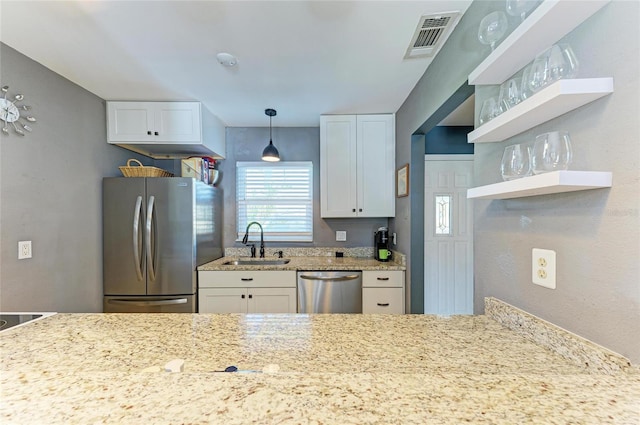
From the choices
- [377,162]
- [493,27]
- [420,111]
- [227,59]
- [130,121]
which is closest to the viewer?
[493,27]

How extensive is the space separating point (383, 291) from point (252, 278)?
4.08 feet

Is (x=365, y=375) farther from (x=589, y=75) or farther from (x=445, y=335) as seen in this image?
(x=589, y=75)

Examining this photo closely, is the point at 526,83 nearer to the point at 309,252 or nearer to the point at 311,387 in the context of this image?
the point at 311,387

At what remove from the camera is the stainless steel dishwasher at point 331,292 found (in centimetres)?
250

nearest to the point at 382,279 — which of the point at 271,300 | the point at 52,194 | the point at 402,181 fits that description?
the point at 402,181

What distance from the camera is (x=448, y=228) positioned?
312cm

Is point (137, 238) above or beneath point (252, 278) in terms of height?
above

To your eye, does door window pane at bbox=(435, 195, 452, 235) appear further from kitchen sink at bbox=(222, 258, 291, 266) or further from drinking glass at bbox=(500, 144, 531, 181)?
drinking glass at bbox=(500, 144, 531, 181)

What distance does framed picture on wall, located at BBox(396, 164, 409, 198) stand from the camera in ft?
8.16

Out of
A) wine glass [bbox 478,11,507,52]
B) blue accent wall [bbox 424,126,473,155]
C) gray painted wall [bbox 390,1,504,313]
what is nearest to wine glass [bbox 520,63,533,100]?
wine glass [bbox 478,11,507,52]

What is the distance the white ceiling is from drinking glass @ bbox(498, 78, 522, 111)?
65 centimetres

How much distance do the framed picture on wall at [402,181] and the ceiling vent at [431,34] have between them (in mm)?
968

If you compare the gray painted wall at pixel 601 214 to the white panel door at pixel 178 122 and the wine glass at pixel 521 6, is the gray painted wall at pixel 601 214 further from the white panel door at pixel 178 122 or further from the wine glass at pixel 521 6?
the white panel door at pixel 178 122

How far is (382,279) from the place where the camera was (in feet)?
8.30
